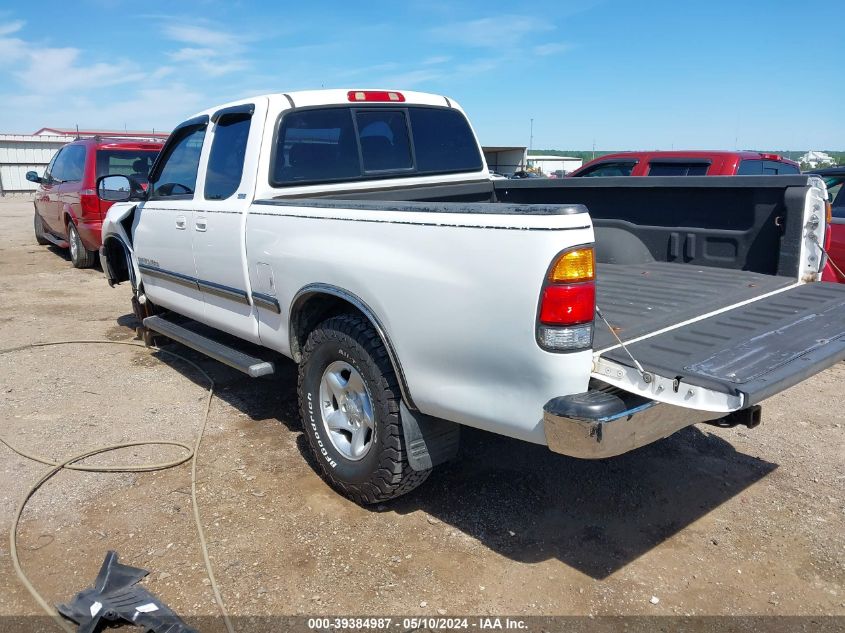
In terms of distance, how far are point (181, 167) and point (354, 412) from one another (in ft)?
9.32

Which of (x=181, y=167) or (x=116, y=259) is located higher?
(x=181, y=167)

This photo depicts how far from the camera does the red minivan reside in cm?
974

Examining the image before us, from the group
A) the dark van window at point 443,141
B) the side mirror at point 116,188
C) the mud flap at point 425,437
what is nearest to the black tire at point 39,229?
the side mirror at point 116,188

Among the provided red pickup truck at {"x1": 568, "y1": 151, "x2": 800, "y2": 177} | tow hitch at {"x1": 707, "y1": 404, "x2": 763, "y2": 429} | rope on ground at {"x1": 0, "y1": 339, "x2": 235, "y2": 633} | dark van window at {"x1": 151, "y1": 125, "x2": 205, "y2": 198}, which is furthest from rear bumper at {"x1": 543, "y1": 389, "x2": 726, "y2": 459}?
red pickup truck at {"x1": 568, "y1": 151, "x2": 800, "y2": 177}

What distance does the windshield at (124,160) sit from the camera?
975 centimetres

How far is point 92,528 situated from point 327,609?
143 cm

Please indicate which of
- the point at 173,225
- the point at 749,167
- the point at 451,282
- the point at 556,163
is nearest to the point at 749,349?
the point at 451,282

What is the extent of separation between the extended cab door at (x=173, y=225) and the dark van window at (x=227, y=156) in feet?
0.81

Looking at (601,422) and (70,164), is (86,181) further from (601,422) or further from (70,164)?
(601,422)

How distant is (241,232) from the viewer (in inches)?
165

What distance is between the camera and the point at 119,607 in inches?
111

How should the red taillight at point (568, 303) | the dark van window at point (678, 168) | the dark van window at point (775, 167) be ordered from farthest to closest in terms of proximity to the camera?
1. the dark van window at point (775, 167)
2. the dark van window at point (678, 168)
3. the red taillight at point (568, 303)

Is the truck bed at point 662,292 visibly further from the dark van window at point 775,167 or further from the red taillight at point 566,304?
the dark van window at point 775,167

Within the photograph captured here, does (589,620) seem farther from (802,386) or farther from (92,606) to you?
(802,386)
